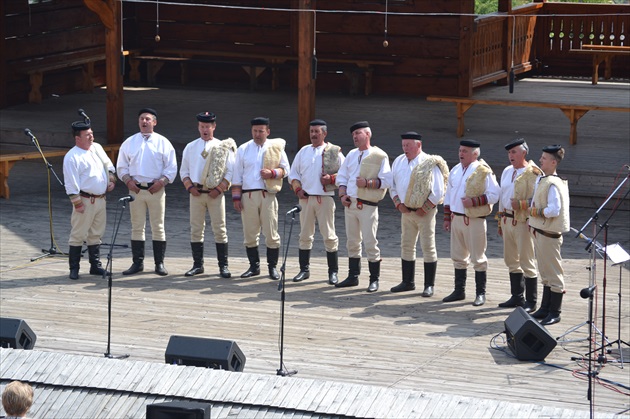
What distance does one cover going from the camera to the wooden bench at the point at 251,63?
20.1 metres

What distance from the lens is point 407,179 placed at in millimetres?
11312

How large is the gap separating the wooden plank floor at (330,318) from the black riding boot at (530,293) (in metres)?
0.25

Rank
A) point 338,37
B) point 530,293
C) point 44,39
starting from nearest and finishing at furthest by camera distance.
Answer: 1. point 530,293
2. point 44,39
3. point 338,37

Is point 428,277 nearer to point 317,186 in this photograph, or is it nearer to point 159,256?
point 317,186

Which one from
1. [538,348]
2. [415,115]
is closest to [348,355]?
[538,348]

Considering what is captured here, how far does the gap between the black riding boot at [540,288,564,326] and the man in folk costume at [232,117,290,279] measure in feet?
8.97

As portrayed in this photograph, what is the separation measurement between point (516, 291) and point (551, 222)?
91 centimetres

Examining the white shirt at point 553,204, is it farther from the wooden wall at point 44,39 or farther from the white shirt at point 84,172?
the wooden wall at point 44,39

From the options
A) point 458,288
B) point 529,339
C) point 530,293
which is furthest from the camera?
point 458,288

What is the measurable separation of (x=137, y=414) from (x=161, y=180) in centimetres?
451

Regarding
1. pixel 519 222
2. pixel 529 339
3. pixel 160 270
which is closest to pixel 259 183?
pixel 160 270

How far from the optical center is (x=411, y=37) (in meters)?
20.0

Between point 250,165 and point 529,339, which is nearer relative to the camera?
point 529,339

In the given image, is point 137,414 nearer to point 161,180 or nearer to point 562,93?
point 161,180
